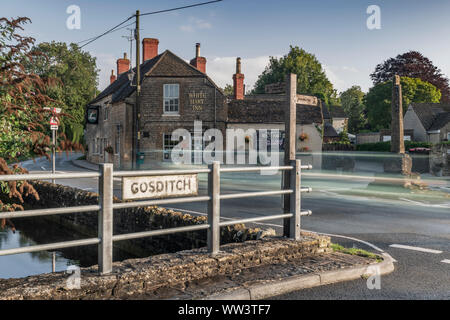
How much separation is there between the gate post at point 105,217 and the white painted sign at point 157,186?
0.23 m

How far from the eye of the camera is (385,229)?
916 centimetres

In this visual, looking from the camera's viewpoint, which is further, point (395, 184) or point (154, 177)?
point (395, 184)

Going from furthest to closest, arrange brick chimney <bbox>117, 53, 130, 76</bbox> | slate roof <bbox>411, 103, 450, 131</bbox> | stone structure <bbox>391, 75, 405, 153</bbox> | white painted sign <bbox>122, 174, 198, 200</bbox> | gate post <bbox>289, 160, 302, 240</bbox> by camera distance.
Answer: slate roof <bbox>411, 103, 450, 131</bbox>
brick chimney <bbox>117, 53, 130, 76</bbox>
stone structure <bbox>391, 75, 405, 153</bbox>
gate post <bbox>289, 160, 302, 240</bbox>
white painted sign <bbox>122, 174, 198, 200</bbox>

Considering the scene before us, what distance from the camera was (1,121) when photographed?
4848mm

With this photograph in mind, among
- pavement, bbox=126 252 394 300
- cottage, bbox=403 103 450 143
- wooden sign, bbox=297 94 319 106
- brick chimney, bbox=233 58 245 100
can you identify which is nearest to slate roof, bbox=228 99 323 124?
brick chimney, bbox=233 58 245 100

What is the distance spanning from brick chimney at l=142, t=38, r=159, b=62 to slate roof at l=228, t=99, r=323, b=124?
775 cm

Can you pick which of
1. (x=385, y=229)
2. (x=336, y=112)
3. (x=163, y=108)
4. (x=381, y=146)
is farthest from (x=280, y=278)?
(x=336, y=112)

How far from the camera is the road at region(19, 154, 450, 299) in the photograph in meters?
4.86

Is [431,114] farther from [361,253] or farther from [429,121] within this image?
[361,253]

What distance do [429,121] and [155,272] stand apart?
196ft

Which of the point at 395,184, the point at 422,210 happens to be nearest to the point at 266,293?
the point at 422,210

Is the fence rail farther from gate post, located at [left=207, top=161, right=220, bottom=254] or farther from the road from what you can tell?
the road
